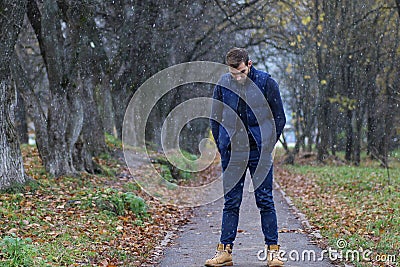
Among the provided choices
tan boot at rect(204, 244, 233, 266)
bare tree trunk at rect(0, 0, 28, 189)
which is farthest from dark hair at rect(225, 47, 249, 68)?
bare tree trunk at rect(0, 0, 28, 189)

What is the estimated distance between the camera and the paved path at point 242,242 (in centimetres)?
706

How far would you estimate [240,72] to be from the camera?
644cm

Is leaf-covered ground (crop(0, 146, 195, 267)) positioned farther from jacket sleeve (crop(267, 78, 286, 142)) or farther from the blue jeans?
jacket sleeve (crop(267, 78, 286, 142))

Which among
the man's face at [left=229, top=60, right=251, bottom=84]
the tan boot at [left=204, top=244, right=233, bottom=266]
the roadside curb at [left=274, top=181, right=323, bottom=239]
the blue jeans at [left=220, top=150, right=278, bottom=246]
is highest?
the man's face at [left=229, top=60, right=251, bottom=84]

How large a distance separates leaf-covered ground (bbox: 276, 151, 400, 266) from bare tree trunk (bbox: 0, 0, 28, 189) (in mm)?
5678

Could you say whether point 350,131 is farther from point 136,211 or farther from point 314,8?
point 136,211

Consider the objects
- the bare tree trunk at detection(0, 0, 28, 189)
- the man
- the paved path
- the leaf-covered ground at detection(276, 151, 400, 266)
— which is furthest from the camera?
the bare tree trunk at detection(0, 0, 28, 189)

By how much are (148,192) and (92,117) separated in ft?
16.8

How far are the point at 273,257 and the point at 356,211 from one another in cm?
514

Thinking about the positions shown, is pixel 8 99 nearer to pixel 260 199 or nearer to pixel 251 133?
pixel 251 133

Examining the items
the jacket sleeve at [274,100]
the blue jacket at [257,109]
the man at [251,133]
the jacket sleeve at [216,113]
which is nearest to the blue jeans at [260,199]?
the man at [251,133]

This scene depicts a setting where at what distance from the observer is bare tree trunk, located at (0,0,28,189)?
9742 millimetres

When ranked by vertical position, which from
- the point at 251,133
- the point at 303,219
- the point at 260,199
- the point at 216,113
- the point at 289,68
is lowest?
the point at 303,219

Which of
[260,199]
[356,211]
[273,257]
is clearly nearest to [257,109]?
[260,199]
